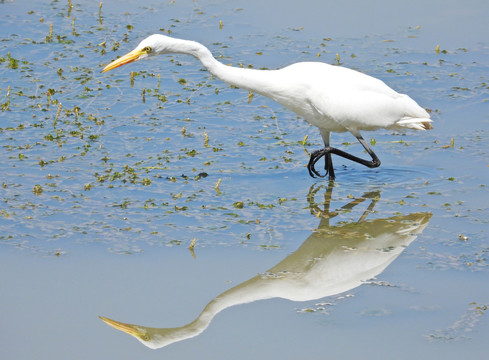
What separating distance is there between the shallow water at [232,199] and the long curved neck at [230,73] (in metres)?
0.99

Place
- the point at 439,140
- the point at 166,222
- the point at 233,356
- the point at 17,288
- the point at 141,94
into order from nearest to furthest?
1. the point at 233,356
2. the point at 17,288
3. the point at 166,222
4. the point at 439,140
5. the point at 141,94

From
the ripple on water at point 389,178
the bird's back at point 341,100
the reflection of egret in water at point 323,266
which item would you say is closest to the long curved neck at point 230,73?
the bird's back at point 341,100

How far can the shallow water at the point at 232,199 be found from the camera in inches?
250

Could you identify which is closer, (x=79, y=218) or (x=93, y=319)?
(x=93, y=319)

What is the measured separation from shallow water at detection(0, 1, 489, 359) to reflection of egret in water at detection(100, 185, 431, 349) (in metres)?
0.02

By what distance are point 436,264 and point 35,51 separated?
280 inches

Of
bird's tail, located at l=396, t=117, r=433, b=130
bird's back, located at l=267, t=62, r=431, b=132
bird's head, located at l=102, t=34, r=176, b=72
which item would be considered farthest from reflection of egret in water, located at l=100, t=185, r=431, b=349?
bird's head, located at l=102, t=34, r=176, b=72

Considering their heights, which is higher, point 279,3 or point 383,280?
→ point 279,3

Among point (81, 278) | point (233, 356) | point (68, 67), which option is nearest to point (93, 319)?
point (81, 278)

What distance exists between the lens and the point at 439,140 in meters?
10.0

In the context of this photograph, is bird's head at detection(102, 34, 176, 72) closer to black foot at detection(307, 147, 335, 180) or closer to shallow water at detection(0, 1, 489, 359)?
shallow water at detection(0, 1, 489, 359)

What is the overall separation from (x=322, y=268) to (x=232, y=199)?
1546mm

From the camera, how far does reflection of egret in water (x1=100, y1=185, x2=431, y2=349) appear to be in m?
6.35

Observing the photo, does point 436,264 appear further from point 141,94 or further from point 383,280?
point 141,94
